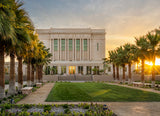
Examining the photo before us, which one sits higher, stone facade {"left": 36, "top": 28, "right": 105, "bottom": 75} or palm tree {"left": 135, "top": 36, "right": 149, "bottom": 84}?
stone facade {"left": 36, "top": 28, "right": 105, "bottom": 75}

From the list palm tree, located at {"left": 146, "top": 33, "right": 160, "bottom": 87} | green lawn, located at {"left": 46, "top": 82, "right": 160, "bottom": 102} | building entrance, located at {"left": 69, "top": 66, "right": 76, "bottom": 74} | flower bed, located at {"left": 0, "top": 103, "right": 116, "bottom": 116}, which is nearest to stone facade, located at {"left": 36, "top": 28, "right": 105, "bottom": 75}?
building entrance, located at {"left": 69, "top": 66, "right": 76, "bottom": 74}

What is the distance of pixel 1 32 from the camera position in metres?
10.4

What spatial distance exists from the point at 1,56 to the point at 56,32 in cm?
6411

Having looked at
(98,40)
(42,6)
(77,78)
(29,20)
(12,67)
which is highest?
(98,40)

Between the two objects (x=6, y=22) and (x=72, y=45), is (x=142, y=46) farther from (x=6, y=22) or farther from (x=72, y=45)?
(x=72, y=45)

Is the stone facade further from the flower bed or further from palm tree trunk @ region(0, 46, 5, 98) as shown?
the flower bed

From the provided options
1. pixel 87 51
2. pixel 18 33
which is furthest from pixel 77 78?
pixel 18 33

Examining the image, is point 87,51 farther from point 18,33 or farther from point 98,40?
point 18,33

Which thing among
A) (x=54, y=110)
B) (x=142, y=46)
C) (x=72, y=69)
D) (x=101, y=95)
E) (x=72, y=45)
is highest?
(x=72, y=45)

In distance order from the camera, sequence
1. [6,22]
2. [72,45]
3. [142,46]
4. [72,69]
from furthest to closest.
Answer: [72,45] < [72,69] < [142,46] < [6,22]

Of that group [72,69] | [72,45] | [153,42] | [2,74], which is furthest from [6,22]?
[72,45]

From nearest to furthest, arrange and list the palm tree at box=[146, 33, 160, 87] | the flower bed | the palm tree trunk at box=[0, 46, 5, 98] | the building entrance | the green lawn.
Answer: the flower bed, the palm tree trunk at box=[0, 46, 5, 98], the green lawn, the palm tree at box=[146, 33, 160, 87], the building entrance

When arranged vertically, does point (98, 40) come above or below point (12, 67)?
above

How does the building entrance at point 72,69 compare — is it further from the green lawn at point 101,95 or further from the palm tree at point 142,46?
the green lawn at point 101,95
